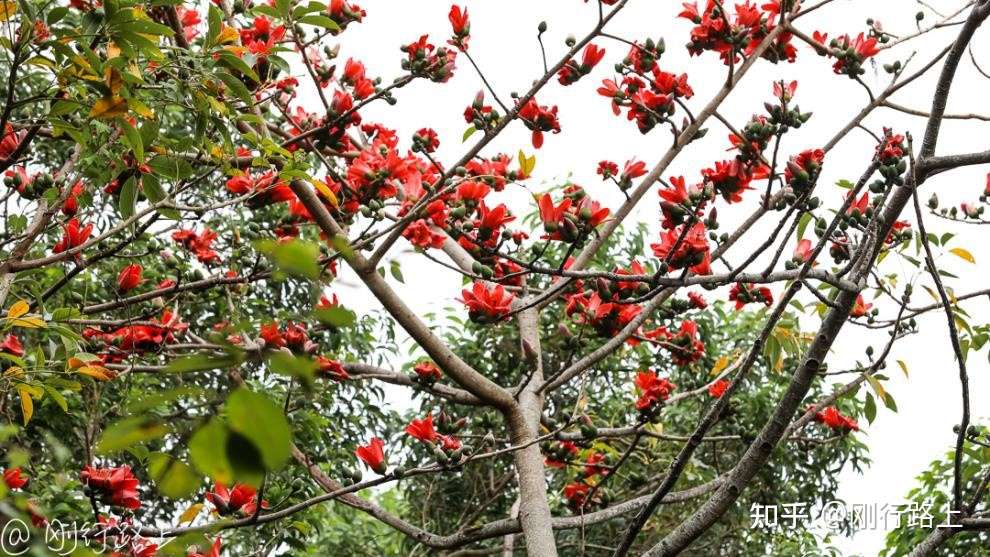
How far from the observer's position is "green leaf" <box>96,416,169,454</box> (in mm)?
537

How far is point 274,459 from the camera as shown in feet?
1.50

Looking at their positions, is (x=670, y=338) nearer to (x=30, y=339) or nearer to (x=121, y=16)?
(x=121, y=16)

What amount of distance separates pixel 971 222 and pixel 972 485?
7.47 ft

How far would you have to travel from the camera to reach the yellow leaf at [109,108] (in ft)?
4.87

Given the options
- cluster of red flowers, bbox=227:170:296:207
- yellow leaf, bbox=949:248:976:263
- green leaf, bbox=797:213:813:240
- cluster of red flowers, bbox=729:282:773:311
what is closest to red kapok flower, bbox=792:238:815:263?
green leaf, bbox=797:213:813:240

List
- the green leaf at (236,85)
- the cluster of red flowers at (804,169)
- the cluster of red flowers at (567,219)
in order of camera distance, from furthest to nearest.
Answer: the cluster of red flowers at (567,219) → the cluster of red flowers at (804,169) → the green leaf at (236,85)

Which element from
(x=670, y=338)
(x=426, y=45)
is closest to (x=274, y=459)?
(x=426, y=45)

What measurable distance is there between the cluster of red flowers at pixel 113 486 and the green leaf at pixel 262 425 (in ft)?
4.95

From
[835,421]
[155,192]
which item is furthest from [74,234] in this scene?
[835,421]

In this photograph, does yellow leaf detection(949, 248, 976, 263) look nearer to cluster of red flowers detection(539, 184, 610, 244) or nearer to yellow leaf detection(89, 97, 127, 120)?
cluster of red flowers detection(539, 184, 610, 244)

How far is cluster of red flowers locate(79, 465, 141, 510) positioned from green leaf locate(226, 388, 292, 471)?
59.4 inches

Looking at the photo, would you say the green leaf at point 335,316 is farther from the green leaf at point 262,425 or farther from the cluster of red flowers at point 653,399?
the cluster of red flowers at point 653,399

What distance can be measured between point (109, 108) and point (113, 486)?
0.73m

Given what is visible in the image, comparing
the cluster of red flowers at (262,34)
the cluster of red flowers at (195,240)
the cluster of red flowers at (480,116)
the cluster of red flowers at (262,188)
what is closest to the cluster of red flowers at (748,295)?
the cluster of red flowers at (480,116)
